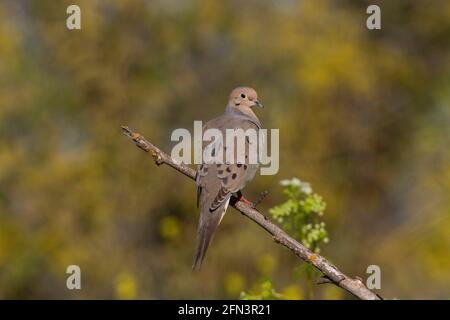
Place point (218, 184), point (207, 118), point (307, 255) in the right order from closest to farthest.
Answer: point (307, 255)
point (218, 184)
point (207, 118)

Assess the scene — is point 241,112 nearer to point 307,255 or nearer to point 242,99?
point 242,99

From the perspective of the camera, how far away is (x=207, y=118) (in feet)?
33.4

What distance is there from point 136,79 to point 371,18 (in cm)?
353

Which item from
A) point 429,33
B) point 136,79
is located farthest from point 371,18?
point 136,79

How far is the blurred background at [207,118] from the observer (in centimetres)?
916

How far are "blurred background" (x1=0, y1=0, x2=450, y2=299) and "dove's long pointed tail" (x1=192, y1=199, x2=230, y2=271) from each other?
11.8ft

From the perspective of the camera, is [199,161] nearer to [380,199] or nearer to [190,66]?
[190,66]

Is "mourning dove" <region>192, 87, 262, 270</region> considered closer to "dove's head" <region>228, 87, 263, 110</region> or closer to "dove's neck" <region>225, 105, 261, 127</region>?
"dove's neck" <region>225, 105, 261, 127</region>

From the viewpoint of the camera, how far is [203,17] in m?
10.5

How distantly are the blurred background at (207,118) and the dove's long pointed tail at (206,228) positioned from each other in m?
3.60

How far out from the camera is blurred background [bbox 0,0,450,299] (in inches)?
361

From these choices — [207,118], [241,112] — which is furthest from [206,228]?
[207,118]

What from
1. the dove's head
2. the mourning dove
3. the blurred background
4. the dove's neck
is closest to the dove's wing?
the mourning dove

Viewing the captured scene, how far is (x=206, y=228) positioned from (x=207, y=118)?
240 inches
